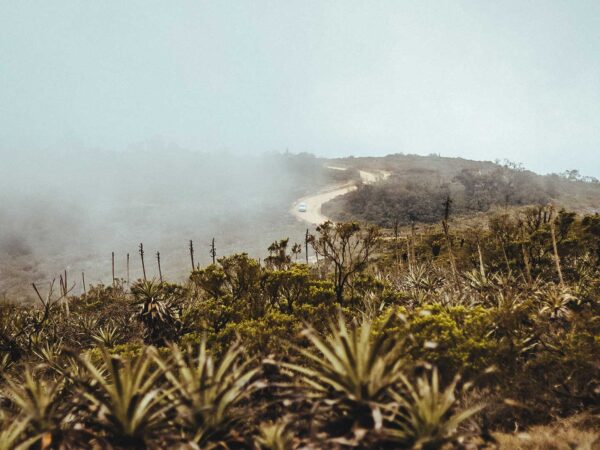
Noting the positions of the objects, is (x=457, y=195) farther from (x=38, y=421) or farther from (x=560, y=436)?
(x=38, y=421)

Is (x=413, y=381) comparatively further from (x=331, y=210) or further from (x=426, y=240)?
(x=331, y=210)

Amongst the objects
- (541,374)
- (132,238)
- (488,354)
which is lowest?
(132,238)

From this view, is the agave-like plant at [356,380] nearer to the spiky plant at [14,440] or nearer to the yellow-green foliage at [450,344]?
the spiky plant at [14,440]

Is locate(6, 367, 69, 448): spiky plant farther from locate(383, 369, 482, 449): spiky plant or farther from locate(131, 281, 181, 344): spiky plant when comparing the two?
locate(131, 281, 181, 344): spiky plant

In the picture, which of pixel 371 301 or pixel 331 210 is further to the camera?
pixel 331 210

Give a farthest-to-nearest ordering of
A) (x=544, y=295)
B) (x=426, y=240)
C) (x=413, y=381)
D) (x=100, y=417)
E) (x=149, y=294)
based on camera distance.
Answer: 1. (x=426, y=240)
2. (x=149, y=294)
3. (x=544, y=295)
4. (x=413, y=381)
5. (x=100, y=417)

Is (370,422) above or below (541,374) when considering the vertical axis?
above

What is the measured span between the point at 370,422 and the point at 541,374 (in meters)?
6.72

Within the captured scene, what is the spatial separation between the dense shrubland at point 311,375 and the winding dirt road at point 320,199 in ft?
195

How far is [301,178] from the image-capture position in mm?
120750

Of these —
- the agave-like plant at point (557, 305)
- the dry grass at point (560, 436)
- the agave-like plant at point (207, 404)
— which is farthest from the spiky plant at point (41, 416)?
the agave-like plant at point (557, 305)

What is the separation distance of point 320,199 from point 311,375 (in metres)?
93.1

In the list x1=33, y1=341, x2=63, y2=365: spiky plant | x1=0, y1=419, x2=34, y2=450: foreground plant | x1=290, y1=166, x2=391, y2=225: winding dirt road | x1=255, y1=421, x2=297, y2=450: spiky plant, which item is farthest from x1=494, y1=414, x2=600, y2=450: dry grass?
x1=290, y1=166, x2=391, y2=225: winding dirt road

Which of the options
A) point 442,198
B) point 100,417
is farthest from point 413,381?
point 442,198
